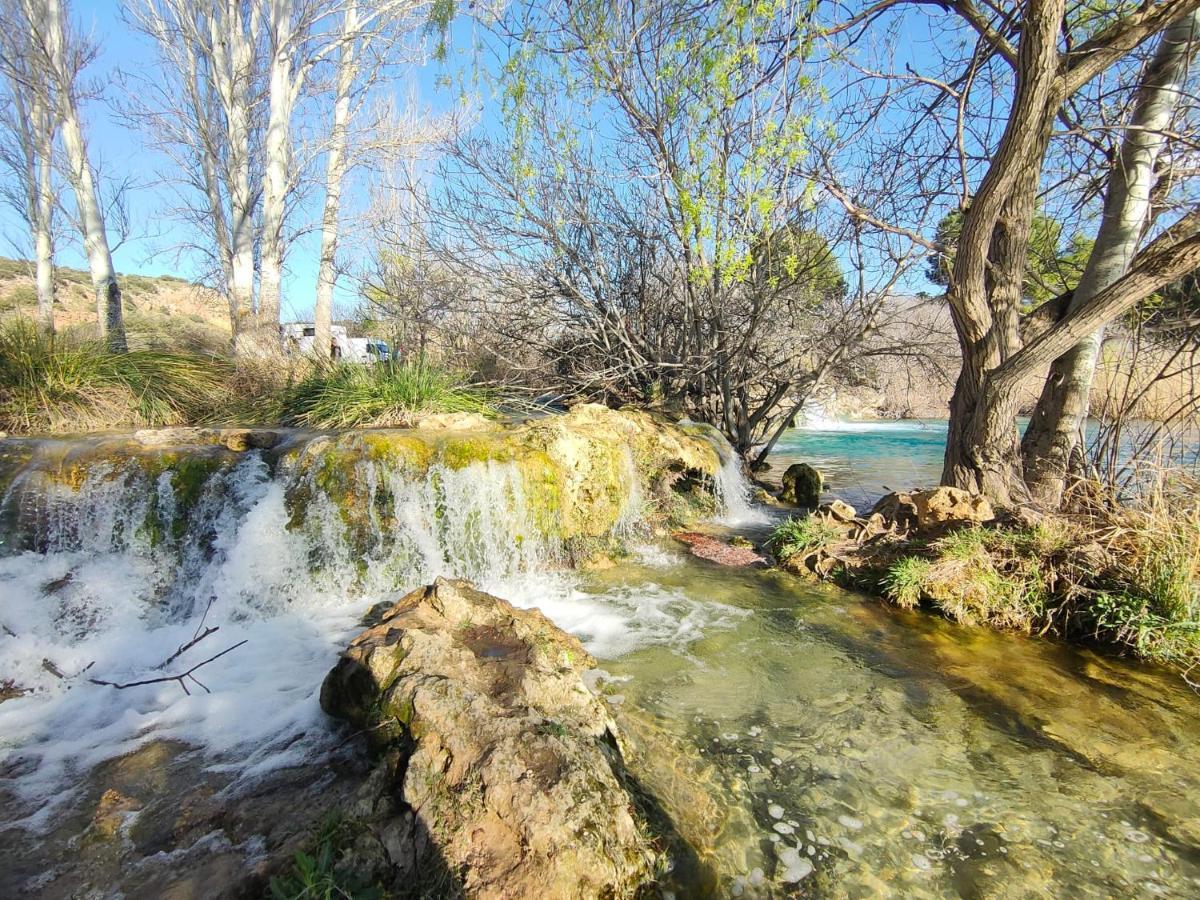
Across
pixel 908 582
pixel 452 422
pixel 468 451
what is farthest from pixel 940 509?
pixel 452 422

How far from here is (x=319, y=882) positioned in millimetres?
1712

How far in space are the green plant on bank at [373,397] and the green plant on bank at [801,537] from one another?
13.2 feet

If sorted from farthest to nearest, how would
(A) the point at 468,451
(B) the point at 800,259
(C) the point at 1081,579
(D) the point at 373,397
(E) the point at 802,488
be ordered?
1. (E) the point at 802,488
2. (B) the point at 800,259
3. (D) the point at 373,397
4. (A) the point at 468,451
5. (C) the point at 1081,579

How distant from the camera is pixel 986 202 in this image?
439 centimetres

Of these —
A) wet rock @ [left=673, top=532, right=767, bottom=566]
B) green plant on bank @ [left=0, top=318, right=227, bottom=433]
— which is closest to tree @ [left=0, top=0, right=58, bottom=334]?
green plant on bank @ [left=0, top=318, right=227, bottom=433]

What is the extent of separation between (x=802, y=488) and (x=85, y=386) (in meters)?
9.00

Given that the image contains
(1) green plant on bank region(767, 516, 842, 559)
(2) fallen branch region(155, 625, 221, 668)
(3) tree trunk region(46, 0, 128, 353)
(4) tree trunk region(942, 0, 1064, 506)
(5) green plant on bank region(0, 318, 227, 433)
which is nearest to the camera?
(2) fallen branch region(155, 625, 221, 668)

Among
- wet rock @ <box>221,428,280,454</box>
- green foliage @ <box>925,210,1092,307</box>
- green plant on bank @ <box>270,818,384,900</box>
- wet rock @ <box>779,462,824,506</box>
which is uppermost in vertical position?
green foliage @ <box>925,210,1092,307</box>

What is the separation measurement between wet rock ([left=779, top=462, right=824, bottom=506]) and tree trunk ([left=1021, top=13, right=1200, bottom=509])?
3.12 meters

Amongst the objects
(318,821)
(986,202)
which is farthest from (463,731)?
(986,202)

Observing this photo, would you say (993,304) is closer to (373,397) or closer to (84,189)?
(373,397)

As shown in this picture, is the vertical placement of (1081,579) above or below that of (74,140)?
below

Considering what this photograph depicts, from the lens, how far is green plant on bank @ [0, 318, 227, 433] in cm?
579

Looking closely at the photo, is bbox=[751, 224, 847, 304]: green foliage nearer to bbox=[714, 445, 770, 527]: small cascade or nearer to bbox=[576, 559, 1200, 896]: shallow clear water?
bbox=[714, 445, 770, 527]: small cascade
